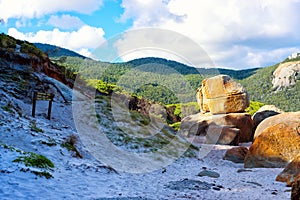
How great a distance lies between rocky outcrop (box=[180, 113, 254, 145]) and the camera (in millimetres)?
23688

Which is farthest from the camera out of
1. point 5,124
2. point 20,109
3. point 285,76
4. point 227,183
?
point 285,76

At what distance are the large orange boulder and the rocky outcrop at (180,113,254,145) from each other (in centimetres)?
920

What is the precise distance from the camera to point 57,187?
287 inches

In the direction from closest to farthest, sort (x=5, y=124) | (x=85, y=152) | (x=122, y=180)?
(x=122, y=180)
(x=5, y=124)
(x=85, y=152)

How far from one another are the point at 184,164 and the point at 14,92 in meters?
9.69

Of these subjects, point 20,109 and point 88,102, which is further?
point 88,102

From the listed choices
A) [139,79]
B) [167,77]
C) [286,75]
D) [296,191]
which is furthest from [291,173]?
[286,75]

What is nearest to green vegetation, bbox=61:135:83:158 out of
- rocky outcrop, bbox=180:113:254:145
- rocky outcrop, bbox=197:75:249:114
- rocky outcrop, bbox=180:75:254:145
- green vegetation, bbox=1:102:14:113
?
green vegetation, bbox=1:102:14:113

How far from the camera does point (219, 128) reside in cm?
2430

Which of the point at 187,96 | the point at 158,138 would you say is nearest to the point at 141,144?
the point at 158,138

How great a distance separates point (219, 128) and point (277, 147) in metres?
10.7

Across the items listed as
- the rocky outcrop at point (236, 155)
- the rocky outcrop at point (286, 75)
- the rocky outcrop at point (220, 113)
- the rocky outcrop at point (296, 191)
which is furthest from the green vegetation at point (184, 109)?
the rocky outcrop at point (286, 75)

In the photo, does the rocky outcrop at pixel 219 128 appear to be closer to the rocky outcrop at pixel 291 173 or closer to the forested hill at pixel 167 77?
the forested hill at pixel 167 77

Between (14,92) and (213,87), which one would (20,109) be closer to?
(14,92)
